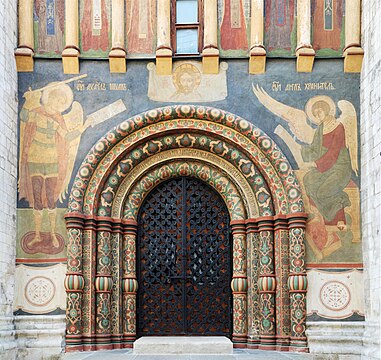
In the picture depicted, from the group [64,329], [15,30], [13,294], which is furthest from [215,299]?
[15,30]

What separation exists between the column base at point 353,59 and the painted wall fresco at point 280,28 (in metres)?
0.87

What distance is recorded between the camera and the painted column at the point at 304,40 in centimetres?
1130

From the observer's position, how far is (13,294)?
1105cm

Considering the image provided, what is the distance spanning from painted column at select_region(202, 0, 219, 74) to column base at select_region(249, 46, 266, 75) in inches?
22.1

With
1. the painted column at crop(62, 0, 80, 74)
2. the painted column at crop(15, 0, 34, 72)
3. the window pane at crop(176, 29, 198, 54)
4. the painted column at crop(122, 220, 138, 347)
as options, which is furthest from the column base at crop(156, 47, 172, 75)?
the painted column at crop(122, 220, 138, 347)

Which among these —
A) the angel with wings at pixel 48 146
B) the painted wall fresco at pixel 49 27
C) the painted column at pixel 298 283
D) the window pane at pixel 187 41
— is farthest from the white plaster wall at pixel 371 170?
the painted wall fresco at pixel 49 27

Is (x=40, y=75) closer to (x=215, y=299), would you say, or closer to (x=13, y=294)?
(x=13, y=294)

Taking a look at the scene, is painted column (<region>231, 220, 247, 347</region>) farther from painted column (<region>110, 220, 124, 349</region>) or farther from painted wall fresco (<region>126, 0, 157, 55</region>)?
painted wall fresco (<region>126, 0, 157, 55</region>)

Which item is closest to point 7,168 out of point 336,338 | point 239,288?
point 239,288

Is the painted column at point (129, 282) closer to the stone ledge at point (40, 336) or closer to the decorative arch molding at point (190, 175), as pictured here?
the decorative arch molding at point (190, 175)

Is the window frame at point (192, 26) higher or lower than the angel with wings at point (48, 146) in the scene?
higher

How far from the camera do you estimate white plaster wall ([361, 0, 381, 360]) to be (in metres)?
10.2

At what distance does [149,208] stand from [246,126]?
2.13 metres

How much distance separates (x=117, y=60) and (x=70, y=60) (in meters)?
0.76
